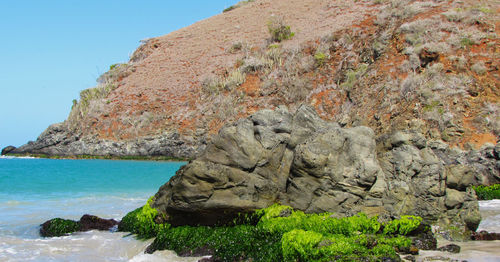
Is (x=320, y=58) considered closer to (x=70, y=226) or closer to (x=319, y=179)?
(x=70, y=226)

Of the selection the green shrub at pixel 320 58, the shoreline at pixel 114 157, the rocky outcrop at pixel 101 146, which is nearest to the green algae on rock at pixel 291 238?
the shoreline at pixel 114 157

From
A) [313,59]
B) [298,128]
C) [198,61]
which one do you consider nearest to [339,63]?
[313,59]

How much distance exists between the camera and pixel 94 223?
42.8ft

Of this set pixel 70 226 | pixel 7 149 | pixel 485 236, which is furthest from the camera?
pixel 7 149

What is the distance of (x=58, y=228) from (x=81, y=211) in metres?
4.16

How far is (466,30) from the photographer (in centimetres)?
3288

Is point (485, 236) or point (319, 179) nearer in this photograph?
point (485, 236)

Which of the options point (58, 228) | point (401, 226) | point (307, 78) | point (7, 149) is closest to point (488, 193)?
point (401, 226)

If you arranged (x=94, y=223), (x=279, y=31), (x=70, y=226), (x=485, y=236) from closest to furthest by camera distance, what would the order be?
(x=485, y=236) → (x=70, y=226) → (x=94, y=223) → (x=279, y=31)

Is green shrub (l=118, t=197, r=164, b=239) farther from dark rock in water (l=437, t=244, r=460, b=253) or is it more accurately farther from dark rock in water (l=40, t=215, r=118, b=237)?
dark rock in water (l=437, t=244, r=460, b=253)

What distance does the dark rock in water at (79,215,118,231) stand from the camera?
41.9ft

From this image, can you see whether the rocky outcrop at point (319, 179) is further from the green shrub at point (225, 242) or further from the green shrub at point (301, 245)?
the green shrub at point (301, 245)

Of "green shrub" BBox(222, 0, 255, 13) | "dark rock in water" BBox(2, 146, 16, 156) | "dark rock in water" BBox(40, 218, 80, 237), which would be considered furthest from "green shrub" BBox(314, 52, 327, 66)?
"dark rock in water" BBox(2, 146, 16, 156)

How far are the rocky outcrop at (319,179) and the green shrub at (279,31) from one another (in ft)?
141
